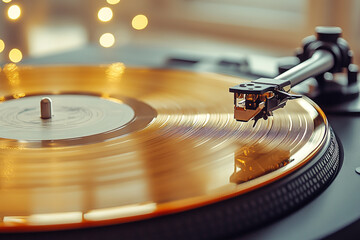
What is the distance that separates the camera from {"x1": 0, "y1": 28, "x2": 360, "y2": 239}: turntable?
50 cm

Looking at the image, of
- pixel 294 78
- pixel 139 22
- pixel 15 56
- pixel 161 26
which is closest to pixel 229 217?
pixel 294 78

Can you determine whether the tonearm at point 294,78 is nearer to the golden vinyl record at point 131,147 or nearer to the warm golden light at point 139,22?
the golden vinyl record at point 131,147

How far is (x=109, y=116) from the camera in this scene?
0.83m

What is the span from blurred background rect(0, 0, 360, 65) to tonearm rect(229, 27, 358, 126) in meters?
0.38

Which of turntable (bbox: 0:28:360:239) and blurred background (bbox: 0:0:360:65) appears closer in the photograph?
turntable (bbox: 0:28:360:239)

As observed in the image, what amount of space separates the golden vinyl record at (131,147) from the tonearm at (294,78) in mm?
41

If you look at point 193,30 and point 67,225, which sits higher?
point 67,225

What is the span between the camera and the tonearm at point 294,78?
2.15ft

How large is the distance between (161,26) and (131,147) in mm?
1811

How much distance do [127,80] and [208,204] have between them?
0.52m

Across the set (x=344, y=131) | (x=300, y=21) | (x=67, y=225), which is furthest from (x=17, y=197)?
(x=300, y=21)

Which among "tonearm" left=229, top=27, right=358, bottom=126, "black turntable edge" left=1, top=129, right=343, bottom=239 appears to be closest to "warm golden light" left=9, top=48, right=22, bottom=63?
"tonearm" left=229, top=27, right=358, bottom=126

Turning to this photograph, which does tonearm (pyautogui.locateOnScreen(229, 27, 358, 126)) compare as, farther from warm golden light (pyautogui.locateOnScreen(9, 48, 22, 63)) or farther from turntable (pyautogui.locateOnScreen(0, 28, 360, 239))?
warm golden light (pyautogui.locateOnScreen(9, 48, 22, 63))

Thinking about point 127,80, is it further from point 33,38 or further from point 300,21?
point 300,21
